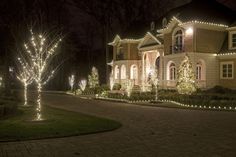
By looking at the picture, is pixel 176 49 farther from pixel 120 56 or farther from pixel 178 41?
pixel 120 56

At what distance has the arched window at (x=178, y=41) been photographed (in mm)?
32388

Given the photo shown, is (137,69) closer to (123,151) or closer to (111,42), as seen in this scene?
(111,42)

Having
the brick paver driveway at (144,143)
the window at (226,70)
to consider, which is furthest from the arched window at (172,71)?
the brick paver driveway at (144,143)

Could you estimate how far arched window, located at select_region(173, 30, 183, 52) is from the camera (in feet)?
106

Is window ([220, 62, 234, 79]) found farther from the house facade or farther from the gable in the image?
the gable

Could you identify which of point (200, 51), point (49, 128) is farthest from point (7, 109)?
point (200, 51)

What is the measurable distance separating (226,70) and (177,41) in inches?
202

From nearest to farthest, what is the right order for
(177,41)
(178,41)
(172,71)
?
(178,41), (177,41), (172,71)

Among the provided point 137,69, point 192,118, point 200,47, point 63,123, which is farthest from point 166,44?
point 63,123

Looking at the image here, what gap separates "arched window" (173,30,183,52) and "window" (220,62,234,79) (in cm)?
399

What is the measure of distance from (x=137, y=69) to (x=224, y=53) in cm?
1315

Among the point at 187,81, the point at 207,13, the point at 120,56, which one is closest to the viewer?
the point at 187,81

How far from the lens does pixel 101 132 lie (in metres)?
11.9

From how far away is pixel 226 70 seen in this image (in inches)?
1236
